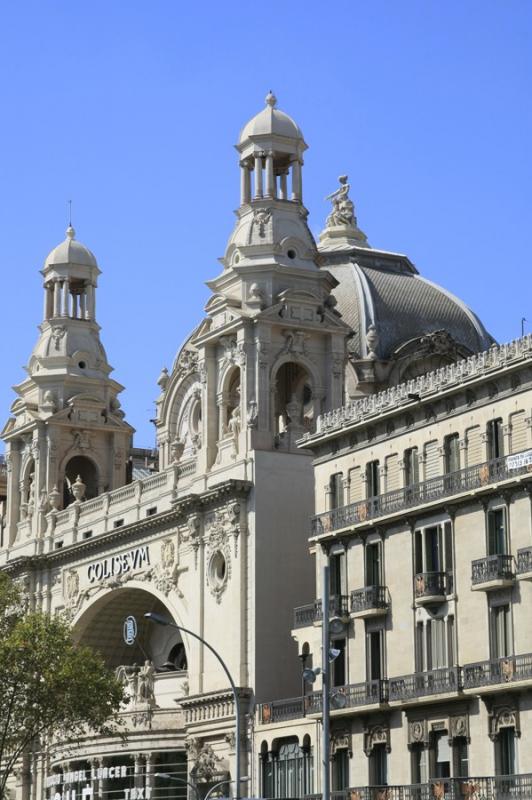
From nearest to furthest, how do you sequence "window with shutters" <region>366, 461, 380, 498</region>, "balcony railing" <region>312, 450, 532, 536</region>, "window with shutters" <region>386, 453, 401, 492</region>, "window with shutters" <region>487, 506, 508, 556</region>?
"balcony railing" <region>312, 450, 532, 536</region> → "window with shutters" <region>487, 506, 508, 556</region> → "window with shutters" <region>386, 453, 401, 492</region> → "window with shutters" <region>366, 461, 380, 498</region>

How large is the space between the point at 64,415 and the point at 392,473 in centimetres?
3699

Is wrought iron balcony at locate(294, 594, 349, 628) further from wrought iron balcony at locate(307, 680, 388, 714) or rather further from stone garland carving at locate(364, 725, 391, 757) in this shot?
stone garland carving at locate(364, 725, 391, 757)

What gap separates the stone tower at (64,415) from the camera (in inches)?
4188

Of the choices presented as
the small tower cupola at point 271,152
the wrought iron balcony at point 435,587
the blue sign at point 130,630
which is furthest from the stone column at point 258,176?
the wrought iron balcony at point 435,587

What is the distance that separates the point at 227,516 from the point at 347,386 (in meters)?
13.6

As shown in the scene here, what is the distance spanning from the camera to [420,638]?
6994cm

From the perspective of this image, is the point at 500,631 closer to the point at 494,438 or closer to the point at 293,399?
the point at 494,438

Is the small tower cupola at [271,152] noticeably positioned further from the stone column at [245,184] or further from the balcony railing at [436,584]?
the balcony railing at [436,584]

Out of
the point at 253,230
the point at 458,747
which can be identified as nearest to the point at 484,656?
the point at 458,747

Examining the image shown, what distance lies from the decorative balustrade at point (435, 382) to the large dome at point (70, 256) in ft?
108

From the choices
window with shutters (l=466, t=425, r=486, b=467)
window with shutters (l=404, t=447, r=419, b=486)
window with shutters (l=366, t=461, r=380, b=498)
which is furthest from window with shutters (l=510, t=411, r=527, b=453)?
window with shutters (l=366, t=461, r=380, b=498)

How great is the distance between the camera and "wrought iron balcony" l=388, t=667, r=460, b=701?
66.9m

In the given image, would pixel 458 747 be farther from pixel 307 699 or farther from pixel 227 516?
pixel 227 516

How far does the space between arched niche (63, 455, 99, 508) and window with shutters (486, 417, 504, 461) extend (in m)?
44.3
